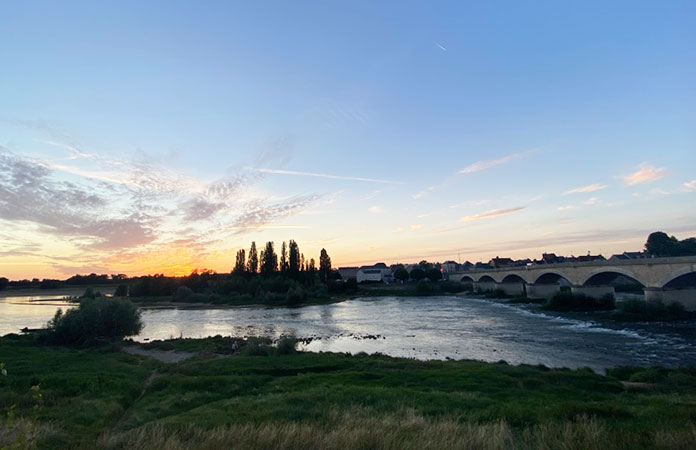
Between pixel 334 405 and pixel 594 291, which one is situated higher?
pixel 334 405

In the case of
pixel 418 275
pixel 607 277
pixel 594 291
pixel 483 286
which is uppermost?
pixel 418 275

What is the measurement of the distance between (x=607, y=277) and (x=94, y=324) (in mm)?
81750

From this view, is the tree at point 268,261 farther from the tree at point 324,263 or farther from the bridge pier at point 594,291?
the bridge pier at point 594,291

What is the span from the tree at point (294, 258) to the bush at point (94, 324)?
3486 inches

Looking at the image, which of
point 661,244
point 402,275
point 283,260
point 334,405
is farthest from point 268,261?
point 661,244

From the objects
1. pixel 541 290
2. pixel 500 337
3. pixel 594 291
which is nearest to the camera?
pixel 500 337

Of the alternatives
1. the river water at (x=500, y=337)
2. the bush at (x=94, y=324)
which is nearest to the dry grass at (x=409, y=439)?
the river water at (x=500, y=337)

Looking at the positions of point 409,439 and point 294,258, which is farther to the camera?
point 294,258

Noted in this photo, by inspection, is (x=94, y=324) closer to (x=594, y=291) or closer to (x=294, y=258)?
(x=594, y=291)

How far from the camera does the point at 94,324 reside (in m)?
43.1

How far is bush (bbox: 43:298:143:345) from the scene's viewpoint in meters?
42.9

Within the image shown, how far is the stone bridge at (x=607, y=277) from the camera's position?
51688mm

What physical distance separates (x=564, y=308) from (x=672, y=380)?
172ft

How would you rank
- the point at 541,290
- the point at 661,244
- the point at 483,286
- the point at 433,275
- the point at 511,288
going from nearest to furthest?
the point at 541,290
the point at 511,288
the point at 661,244
the point at 483,286
the point at 433,275
